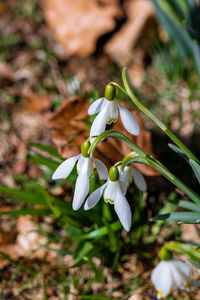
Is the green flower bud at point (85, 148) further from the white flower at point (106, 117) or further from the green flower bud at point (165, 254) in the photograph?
the green flower bud at point (165, 254)

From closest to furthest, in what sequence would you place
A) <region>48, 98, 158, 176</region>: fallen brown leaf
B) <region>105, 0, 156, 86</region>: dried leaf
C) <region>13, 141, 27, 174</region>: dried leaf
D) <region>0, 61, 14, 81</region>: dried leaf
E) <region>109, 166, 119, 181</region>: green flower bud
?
<region>109, 166, 119, 181</region>: green flower bud < <region>48, 98, 158, 176</region>: fallen brown leaf < <region>13, 141, 27, 174</region>: dried leaf < <region>105, 0, 156, 86</region>: dried leaf < <region>0, 61, 14, 81</region>: dried leaf

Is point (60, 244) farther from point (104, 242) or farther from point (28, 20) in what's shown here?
point (28, 20)

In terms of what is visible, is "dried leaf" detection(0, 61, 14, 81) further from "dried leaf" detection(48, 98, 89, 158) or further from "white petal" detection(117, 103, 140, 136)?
"white petal" detection(117, 103, 140, 136)

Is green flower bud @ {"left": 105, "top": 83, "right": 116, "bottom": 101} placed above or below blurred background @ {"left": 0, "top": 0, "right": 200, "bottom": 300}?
above

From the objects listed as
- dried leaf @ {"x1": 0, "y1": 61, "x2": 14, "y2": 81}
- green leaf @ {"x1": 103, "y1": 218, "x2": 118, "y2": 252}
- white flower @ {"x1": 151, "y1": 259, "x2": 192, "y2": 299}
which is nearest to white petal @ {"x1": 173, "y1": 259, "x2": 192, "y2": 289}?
white flower @ {"x1": 151, "y1": 259, "x2": 192, "y2": 299}

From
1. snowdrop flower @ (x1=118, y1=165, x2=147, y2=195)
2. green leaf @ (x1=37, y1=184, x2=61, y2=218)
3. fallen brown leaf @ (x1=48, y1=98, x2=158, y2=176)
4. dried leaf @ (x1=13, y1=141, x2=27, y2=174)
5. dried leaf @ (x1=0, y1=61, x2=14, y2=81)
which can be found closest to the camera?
snowdrop flower @ (x1=118, y1=165, x2=147, y2=195)

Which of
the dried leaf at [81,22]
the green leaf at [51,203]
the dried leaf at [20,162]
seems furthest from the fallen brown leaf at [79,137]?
the dried leaf at [81,22]

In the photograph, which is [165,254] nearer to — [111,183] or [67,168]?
[111,183]
